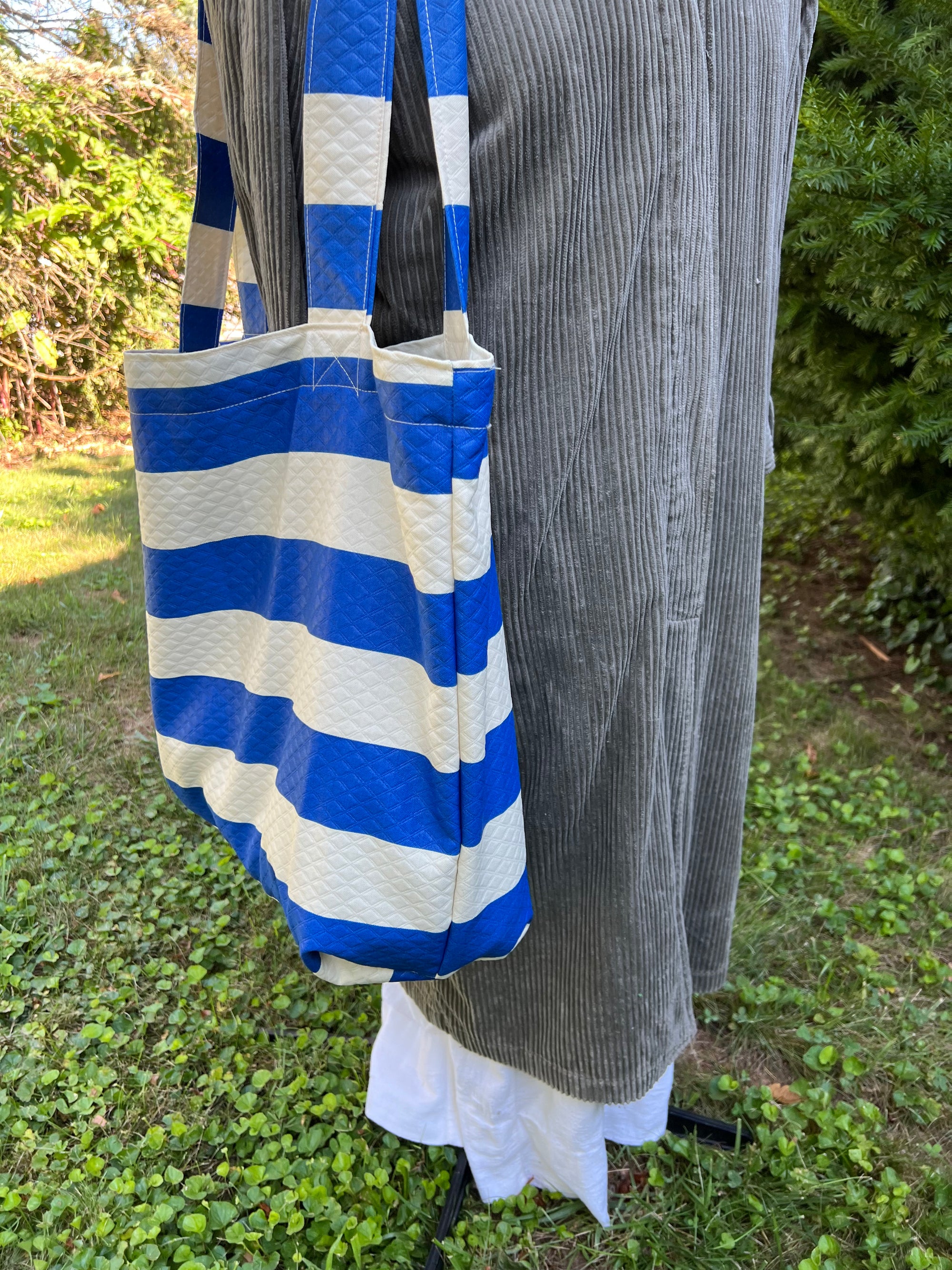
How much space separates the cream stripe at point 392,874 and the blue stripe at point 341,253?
0.48 m

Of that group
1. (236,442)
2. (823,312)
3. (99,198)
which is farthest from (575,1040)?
(99,198)

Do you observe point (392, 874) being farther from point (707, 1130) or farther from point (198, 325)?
point (707, 1130)

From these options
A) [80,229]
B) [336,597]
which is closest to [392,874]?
[336,597]

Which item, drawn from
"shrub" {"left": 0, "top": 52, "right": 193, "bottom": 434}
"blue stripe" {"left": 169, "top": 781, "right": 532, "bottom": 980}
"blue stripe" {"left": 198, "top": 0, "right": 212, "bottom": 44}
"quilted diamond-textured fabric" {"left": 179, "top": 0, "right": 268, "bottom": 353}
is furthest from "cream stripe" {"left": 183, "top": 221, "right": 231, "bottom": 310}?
"shrub" {"left": 0, "top": 52, "right": 193, "bottom": 434}

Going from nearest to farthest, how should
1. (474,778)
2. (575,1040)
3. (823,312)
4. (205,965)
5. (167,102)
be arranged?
1. (474,778)
2. (575,1040)
3. (205,965)
4. (823,312)
5. (167,102)

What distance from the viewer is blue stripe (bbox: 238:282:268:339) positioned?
1070mm

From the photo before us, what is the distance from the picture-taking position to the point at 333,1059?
1.76 metres

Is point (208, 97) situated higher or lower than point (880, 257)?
higher

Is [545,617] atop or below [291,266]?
below

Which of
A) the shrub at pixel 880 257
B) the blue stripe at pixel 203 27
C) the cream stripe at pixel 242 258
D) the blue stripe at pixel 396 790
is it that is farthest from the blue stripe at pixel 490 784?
the shrub at pixel 880 257

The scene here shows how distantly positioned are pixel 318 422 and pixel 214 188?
33 centimetres

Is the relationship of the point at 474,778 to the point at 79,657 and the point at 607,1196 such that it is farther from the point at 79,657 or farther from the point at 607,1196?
the point at 79,657

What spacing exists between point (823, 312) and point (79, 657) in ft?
8.74

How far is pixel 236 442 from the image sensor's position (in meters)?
0.87
